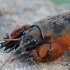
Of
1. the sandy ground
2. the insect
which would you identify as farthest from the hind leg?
the sandy ground

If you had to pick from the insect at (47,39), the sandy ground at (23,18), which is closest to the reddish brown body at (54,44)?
the insect at (47,39)

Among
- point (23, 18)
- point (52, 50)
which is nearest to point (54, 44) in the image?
point (52, 50)

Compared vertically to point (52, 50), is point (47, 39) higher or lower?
higher

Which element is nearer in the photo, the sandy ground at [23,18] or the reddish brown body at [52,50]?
the reddish brown body at [52,50]

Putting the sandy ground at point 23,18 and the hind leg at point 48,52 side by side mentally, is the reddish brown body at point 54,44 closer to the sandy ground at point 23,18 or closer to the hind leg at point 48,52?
the hind leg at point 48,52

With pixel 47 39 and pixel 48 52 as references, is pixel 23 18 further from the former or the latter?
pixel 48 52

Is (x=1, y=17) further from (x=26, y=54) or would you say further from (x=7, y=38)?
(x=26, y=54)
